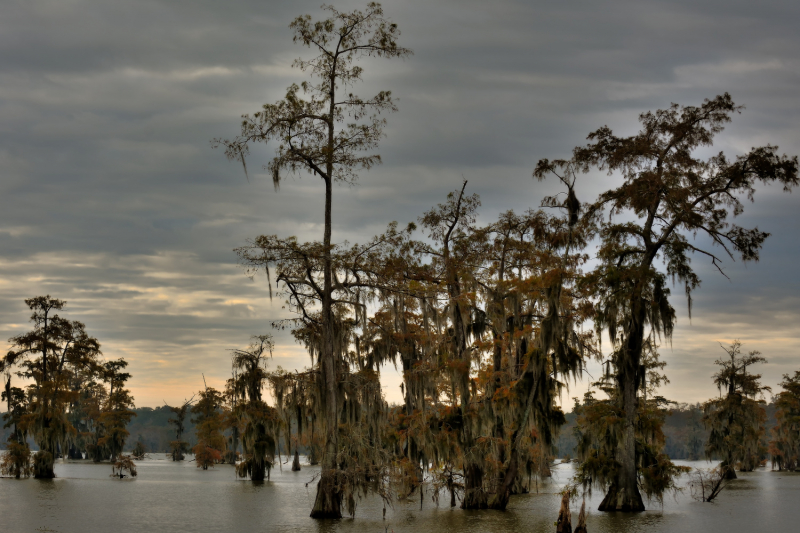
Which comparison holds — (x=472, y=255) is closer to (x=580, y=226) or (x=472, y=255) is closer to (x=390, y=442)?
(x=580, y=226)

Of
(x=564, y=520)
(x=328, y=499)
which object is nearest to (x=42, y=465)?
(x=328, y=499)

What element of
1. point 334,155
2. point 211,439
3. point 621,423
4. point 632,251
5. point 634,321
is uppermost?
point 334,155

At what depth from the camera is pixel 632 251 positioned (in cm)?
2639

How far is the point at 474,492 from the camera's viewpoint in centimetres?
2705

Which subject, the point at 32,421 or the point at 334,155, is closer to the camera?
the point at 334,155

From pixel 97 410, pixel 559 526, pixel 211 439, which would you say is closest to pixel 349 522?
pixel 559 526

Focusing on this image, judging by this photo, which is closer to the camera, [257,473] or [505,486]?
[505,486]

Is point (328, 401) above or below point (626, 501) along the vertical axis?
above

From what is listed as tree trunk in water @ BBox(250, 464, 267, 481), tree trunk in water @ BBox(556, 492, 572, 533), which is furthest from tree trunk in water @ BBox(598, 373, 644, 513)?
tree trunk in water @ BBox(250, 464, 267, 481)

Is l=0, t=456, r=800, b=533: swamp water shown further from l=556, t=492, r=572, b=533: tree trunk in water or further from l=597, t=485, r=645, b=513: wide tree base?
l=556, t=492, r=572, b=533: tree trunk in water

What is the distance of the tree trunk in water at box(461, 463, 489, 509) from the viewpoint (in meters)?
27.1

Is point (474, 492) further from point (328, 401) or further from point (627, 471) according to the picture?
point (328, 401)

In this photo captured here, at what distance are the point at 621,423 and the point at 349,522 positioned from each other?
1035 cm

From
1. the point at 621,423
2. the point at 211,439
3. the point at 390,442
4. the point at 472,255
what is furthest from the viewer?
the point at 211,439
